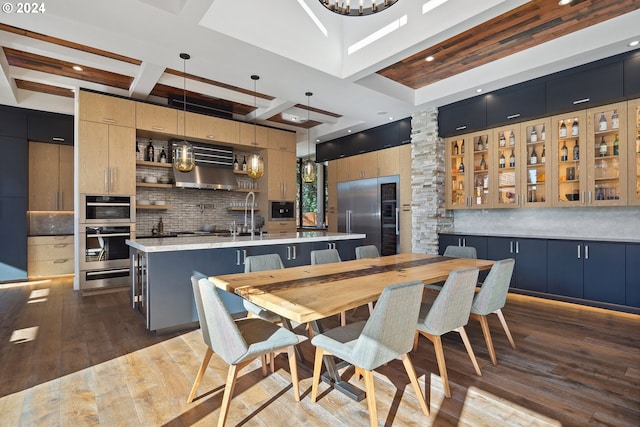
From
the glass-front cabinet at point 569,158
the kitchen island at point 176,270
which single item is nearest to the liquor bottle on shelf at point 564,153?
the glass-front cabinet at point 569,158

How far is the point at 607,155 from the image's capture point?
4.06 metres

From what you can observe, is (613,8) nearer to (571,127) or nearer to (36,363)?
(571,127)

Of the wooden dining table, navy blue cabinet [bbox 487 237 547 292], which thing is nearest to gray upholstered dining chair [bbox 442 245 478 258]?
the wooden dining table

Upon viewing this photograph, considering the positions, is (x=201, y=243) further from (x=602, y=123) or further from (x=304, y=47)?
(x=602, y=123)

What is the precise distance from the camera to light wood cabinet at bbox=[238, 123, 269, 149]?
20.9ft

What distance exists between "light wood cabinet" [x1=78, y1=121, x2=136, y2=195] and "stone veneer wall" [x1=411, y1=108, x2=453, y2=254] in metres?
4.68

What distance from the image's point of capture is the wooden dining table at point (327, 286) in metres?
1.73

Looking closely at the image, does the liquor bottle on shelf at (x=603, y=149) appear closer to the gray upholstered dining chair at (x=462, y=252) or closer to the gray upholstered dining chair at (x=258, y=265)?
the gray upholstered dining chair at (x=462, y=252)

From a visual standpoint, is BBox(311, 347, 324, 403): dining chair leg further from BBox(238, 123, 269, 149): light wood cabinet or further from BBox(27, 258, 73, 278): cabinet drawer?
BBox(27, 258, 73, 278): cabinet drawer

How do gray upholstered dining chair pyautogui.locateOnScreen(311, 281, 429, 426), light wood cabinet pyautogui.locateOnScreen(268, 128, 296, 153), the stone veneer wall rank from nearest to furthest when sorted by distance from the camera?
1. gray upholstered dining chair pyautogui.locateOnScreen(311, 281, 429, 426)
2. the stone veneer wall
3. light wood cabinet pyautogui.locateOnScreen(268, 128, 296, 153)

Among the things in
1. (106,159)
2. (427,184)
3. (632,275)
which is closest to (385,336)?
(632,275)

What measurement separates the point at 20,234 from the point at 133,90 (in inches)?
131

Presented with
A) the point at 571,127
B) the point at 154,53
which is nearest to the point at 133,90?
the point at 154,53

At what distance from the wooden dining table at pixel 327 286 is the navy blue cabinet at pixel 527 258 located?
2.01m
